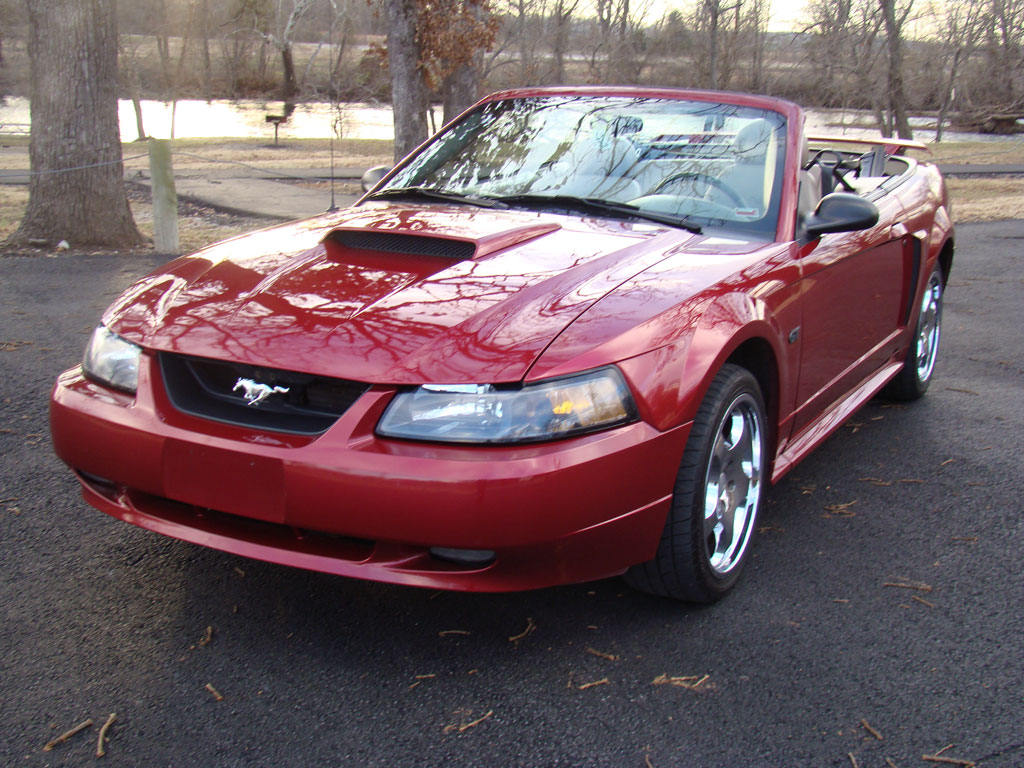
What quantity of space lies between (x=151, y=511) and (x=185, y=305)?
0.59 metres

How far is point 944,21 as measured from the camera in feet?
89.1

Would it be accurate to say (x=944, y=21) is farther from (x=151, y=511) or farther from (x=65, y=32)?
(x=151, y=511)

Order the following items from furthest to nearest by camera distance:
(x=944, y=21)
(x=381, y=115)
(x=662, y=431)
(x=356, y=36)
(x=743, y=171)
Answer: (x=381, y=115) < (x=356, y=36) < (x=944, y=21) < (x=743, y=171) < (x=662, y=431)

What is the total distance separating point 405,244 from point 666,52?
124ft

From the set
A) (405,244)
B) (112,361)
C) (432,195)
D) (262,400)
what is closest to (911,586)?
(405,244)

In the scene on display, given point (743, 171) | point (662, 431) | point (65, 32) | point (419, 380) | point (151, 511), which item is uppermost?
point (65, 32)

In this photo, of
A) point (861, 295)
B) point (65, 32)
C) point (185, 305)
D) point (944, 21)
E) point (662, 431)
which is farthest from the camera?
point (944, 21)

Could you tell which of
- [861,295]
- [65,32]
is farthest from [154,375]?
[65,32]

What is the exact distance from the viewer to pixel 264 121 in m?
39.2

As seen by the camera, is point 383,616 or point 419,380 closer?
point 419,380

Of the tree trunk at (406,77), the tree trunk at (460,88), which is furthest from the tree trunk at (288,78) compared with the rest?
the tree trunk at (406,77)

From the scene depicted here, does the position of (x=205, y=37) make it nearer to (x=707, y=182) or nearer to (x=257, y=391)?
(x=707, y=182)

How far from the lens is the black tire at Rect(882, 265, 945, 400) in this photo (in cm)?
496

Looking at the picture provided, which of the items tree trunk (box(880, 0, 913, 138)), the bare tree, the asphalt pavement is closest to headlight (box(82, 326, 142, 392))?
the asphalt pavement
